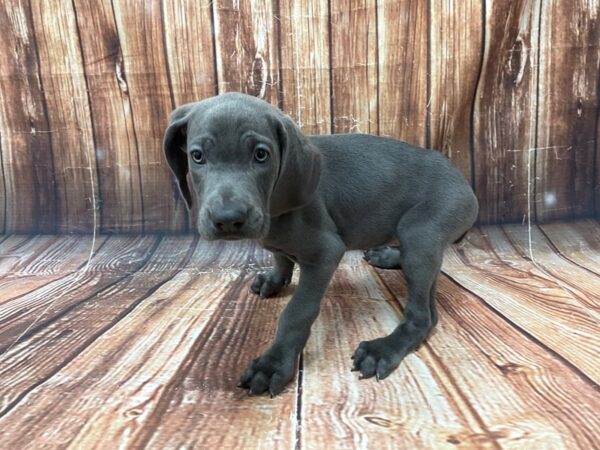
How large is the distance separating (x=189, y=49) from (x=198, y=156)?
140cm

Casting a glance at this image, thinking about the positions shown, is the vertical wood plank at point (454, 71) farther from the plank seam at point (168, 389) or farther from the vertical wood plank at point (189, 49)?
the plank seam at point (168, 389)

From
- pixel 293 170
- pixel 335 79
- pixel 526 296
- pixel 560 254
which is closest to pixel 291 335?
pixel 293 170

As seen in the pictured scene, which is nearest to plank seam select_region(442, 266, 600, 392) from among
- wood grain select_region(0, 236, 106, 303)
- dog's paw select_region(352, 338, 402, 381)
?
dog's paw select_region(352, 338, 402, 381)

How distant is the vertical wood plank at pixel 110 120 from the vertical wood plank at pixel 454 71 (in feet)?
5.53

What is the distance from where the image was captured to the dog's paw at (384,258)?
8.75 ft

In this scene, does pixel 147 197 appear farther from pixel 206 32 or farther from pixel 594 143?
pixel 594 143

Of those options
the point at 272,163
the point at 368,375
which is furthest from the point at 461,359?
the point at 272,163

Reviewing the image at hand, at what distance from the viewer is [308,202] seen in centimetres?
176

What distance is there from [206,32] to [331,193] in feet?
4.35

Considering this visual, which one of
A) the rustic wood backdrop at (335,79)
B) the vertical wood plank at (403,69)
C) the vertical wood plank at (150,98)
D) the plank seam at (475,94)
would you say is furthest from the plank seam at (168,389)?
the plank seam at (475,94)

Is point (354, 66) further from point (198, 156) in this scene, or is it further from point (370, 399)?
point (370, 399)

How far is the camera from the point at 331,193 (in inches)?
76.2

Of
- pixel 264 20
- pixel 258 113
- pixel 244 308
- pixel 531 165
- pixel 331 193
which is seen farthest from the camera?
pixel 531 165

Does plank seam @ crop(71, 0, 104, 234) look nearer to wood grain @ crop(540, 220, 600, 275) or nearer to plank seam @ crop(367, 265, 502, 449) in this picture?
plank seam @ crop(367, 265, 502, 449)
